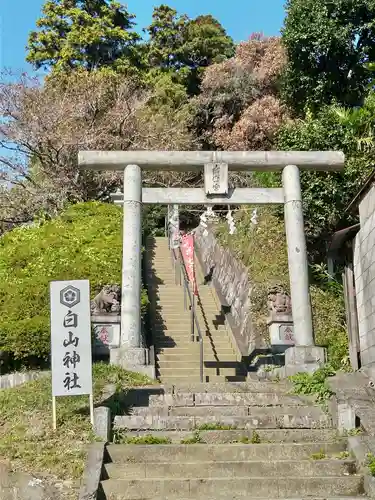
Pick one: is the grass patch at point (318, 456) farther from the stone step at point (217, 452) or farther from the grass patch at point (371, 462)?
the grass patch at point (371, 462)

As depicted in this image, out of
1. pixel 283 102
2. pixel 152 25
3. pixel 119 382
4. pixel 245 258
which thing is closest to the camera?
pixel 119 382

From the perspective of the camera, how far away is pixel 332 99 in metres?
21.0

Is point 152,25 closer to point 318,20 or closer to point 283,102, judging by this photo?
point 283,102

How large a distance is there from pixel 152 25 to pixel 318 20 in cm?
1307

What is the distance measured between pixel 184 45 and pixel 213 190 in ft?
68.1

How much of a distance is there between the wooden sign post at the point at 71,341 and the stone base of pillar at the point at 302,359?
14.8ft

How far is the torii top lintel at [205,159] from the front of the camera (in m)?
12.5

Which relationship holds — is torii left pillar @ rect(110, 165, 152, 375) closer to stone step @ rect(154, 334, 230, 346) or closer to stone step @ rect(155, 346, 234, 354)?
stone step @ rect(155, 346, 234, 354)

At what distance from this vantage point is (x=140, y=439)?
775 cm

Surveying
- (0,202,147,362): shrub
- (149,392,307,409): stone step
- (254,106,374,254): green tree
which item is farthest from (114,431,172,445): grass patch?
(254,106,374,254): green tree

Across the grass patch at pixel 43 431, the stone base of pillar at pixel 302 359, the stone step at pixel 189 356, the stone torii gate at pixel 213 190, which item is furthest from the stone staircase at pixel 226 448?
the stone step at pixel 189 356

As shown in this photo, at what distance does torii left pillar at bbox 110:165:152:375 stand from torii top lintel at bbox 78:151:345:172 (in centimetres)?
26

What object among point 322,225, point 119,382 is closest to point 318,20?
point 322,225

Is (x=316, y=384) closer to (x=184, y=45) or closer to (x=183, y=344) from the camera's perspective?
(x=183, y=344)
